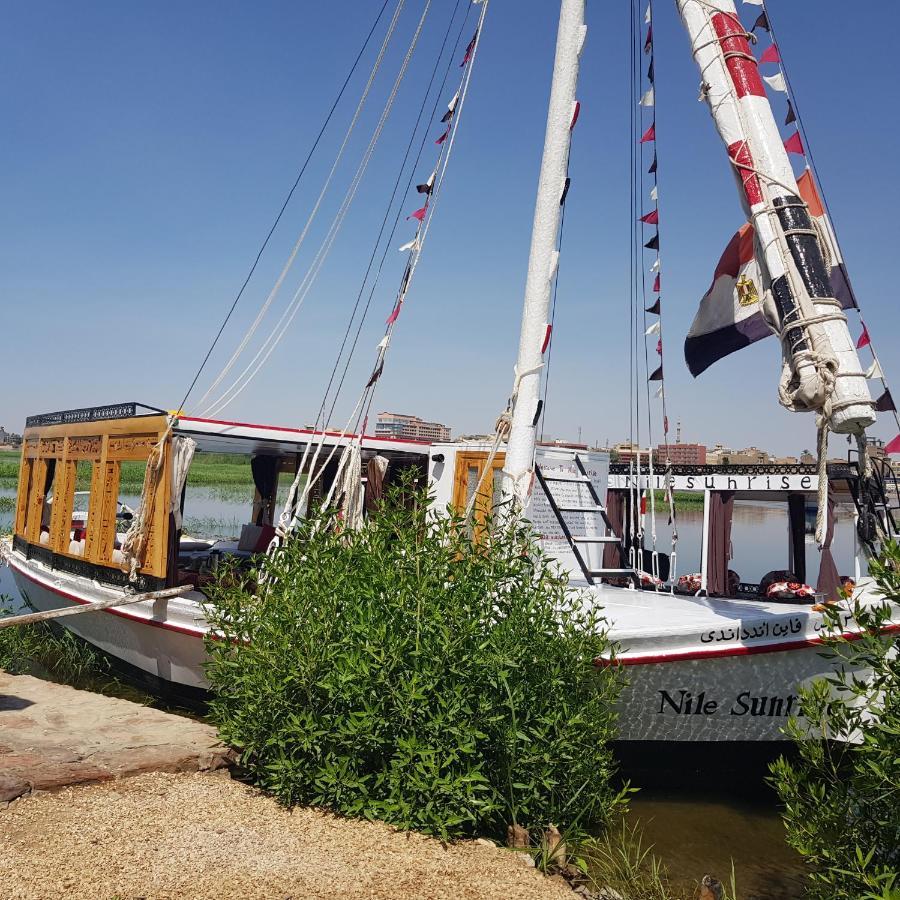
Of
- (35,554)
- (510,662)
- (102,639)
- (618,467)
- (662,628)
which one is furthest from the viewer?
(35,554)

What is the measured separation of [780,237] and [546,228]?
7.48 ft

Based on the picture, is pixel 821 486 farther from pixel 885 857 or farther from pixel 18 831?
pixel 18 831

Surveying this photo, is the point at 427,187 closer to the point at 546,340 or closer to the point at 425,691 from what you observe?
the point at 546,340

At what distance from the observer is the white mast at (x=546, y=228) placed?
732 cm

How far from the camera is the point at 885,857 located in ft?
13.9

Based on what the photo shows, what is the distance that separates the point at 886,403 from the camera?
5.82 metres

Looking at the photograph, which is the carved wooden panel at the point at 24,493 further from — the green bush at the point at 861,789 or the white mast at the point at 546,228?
the green bush at the point at 861,789

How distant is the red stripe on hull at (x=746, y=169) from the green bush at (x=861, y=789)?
2976 millimetres

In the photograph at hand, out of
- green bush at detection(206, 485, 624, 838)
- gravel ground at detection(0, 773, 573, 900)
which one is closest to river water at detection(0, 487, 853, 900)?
green bush at detection(206, 485, 624, 838)

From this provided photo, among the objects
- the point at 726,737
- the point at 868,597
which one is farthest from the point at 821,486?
the point at 726,737

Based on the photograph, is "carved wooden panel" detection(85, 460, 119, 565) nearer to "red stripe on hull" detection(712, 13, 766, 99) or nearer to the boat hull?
the boat hull

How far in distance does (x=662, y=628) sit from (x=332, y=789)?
118 inches

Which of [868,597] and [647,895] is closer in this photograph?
[647,895]

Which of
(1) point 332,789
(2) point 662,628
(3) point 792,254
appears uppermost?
(3) point 792,254
